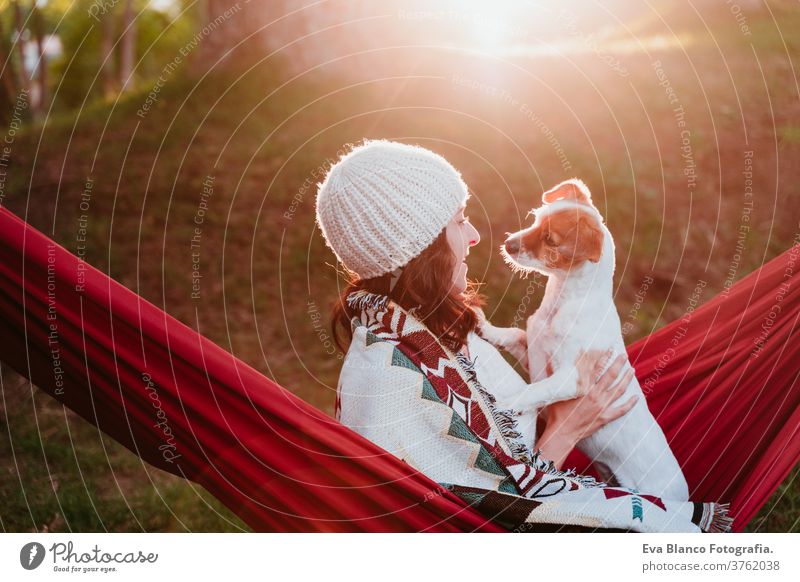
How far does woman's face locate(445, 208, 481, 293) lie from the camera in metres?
2.22

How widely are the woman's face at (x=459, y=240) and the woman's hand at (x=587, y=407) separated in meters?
0.47

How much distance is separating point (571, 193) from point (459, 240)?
517mm

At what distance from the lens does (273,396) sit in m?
2.22

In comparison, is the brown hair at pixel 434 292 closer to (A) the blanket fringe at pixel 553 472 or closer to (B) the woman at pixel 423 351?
(B) the woman at pixel 423 351

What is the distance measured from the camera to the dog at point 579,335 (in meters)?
2.38

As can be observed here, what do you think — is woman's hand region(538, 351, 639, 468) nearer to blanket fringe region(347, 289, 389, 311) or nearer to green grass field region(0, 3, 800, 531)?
blanket fringe region(347, 289, 389, 311)

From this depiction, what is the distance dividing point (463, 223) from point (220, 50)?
4542mm

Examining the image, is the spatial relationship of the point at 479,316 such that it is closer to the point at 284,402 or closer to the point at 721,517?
the point at 284,402

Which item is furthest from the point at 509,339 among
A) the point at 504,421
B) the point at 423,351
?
the point at 423,351

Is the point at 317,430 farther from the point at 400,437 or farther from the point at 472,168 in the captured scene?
the point at 472,168

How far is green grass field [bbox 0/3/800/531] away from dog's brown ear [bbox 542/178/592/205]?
2288mm

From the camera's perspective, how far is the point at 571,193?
8.33ft

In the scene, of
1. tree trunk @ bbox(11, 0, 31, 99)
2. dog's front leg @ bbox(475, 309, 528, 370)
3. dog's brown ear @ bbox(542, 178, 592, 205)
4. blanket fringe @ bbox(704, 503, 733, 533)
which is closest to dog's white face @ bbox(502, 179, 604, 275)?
dog's brown ear @ bbox(542, 178, 592, 205)

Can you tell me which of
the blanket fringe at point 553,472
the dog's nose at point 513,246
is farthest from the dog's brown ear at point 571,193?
the blanket fringe at point 553,472
